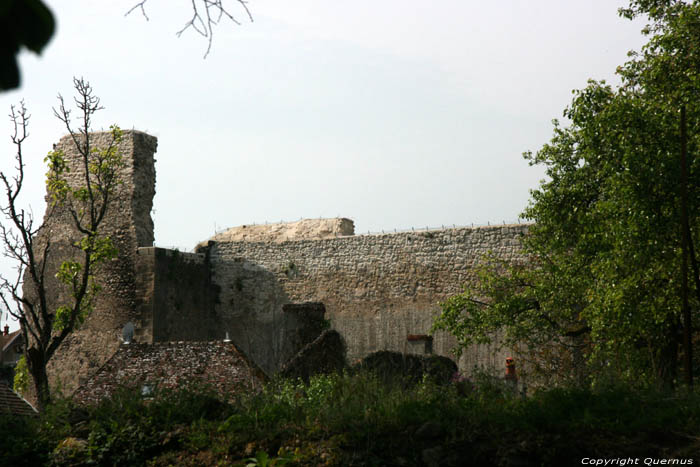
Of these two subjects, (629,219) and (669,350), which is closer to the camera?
(629,219)

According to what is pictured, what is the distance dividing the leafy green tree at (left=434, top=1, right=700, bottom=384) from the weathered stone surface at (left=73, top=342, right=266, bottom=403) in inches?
176

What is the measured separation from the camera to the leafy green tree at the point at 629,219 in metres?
10.3

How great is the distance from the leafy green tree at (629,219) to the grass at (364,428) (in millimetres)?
1958

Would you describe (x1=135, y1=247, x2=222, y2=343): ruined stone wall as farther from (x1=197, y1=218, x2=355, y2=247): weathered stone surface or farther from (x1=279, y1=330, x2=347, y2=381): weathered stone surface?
(x1=279, y1=330, x2=347, y2=381): weathered stone surface

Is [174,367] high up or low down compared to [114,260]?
down

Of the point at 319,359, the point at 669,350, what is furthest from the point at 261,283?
the point at 669,350

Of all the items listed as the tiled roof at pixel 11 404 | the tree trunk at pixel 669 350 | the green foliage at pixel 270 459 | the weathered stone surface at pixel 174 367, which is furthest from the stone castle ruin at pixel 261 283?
the green foliage at pixel 270 459

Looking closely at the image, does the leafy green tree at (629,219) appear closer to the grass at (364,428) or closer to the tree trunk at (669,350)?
the tree trunk at (669,350)

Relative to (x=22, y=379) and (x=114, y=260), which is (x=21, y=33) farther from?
(x=22, y=379)

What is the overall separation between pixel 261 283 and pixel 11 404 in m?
10.6

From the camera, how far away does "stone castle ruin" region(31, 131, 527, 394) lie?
18.4 meters

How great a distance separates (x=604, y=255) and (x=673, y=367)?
181cm

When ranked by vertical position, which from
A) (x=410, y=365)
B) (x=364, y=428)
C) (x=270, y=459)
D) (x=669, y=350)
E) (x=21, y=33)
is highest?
(x=21, y=33)

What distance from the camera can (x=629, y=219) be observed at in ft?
34.1
